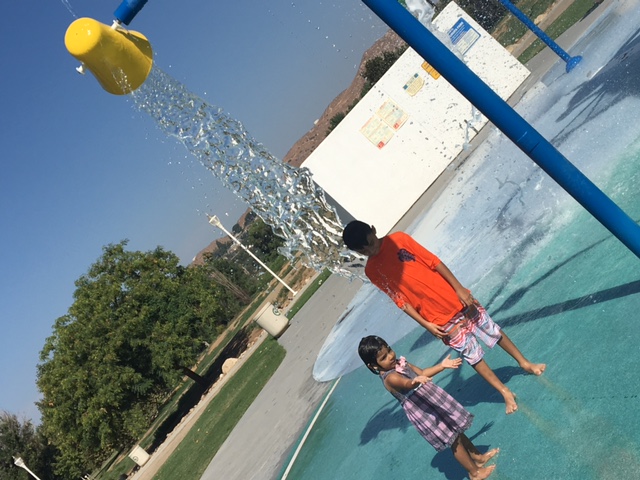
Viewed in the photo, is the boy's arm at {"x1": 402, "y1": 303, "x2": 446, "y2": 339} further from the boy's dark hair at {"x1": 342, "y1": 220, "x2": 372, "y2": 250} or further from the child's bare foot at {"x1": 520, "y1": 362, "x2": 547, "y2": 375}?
the child's bare foot at {"x1": 520, "y1": 362, "x2": 547, "y2": 375}

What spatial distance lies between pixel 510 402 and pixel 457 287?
3.20 ft

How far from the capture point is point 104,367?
2794 centimetres

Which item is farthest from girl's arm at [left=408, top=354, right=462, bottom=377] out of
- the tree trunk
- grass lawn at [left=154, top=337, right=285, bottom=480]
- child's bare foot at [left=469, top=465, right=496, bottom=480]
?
the tree trunk

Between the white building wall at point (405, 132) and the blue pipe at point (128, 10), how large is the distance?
16.3 meters

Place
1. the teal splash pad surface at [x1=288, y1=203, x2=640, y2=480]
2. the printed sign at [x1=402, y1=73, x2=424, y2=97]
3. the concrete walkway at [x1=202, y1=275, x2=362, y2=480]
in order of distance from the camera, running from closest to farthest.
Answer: the teal splash pad surface at [x1=288, y1=203, x2=640, y2=480], the concrete walkway at [x1=202, y1=275, x2=362, y2=480], the printed sign at [x1=402, y1=73, x2=424, y2=97]

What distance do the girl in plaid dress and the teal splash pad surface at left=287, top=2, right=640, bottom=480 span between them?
9.0 inches

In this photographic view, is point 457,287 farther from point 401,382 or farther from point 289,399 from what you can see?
point 289,399

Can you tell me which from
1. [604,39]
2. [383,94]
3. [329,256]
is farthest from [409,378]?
[383,94]

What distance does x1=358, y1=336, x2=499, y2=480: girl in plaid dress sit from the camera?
4785 mm

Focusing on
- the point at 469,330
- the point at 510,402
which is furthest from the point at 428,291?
the point at 510,402

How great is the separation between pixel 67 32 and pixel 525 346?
4.30m

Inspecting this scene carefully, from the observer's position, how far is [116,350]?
29.1 m

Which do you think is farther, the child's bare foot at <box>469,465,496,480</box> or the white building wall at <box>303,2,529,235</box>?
the white building wall at <box>303,2,529,235</box>

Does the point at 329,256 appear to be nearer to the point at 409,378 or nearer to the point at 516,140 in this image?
the point at 409,378
